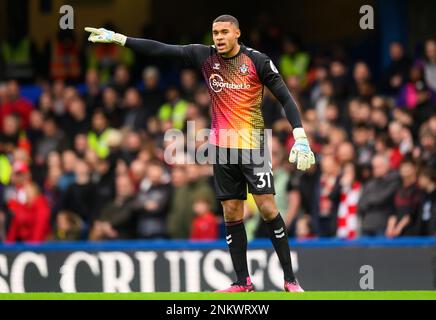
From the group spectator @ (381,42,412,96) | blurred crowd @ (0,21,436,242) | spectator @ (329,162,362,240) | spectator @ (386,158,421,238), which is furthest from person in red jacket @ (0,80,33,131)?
spectator @ (386,158,421,238)

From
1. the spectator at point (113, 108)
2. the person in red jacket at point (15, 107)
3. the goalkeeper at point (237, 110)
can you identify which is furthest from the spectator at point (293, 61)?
the goalkeeper at point (237, 110)

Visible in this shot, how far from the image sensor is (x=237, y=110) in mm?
9875

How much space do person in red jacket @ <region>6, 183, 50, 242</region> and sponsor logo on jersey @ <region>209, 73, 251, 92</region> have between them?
6.53 meters

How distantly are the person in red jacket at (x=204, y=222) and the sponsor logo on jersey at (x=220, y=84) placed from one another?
5.01 meters

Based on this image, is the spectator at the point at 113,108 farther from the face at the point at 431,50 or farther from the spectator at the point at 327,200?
the face at the point at 431,50

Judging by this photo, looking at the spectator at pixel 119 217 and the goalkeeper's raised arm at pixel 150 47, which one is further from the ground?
the goalkeeper's raised arm at pixel 150 47

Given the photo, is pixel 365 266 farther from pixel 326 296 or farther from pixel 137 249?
pixel 326 296

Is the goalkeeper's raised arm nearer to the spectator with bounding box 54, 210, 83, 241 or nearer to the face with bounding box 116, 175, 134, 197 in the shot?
the face with bounding box 116, 175, 134, 197

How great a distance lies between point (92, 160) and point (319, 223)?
3.77m

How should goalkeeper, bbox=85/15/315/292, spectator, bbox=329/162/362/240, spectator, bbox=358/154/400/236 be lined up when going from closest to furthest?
goalkeeper, bbox=85/15/315/292 < spectator, bbox=358/154/400/236 < spectator, bbox=329/162/362/240

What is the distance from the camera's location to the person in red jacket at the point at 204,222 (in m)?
14.8

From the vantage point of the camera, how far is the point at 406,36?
1908 cm

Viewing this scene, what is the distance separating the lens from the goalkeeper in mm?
9758
